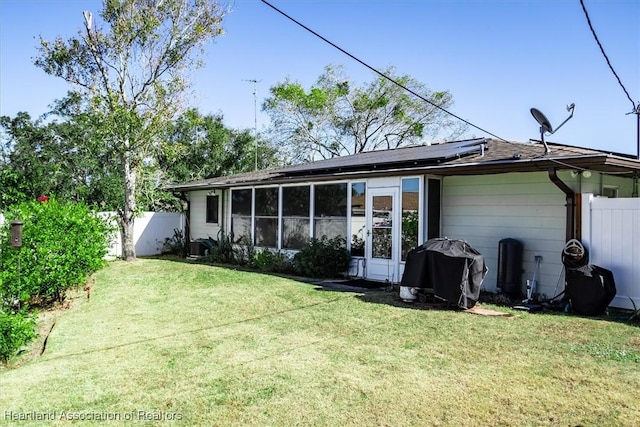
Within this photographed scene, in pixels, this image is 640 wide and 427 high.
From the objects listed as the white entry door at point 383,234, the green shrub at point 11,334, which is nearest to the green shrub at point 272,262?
the white entry door at point 383,234

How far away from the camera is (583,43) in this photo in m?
7.95

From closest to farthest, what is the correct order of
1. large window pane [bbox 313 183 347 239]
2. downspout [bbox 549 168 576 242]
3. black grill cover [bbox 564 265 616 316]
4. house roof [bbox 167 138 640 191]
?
1. black grill cover [bbox 564 265 616 316]
2. house roof [bbox 167 138 640 191]
3. downspout [bbox 549 168 576 242]
4. large window pane [bbox 313 183 347 239]

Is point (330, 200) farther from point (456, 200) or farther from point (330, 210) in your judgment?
point (456, 200)

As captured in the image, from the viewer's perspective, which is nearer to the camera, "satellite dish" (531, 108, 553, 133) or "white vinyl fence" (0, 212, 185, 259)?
"satellite dish" (531, 108, 553, 133)

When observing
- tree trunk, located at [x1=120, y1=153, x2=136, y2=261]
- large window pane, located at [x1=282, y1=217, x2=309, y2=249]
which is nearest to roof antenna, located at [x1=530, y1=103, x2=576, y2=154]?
large window pane, located at [x1=282, y1=217, x2=309, y2=249]

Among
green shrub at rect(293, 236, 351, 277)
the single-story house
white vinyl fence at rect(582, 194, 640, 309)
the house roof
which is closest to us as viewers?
white vinyl fence at rect(582, 194, 640, 309)

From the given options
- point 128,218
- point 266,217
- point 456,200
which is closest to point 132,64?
point 128,218

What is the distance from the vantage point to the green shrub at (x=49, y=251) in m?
6.71

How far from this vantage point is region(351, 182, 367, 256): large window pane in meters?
10.3

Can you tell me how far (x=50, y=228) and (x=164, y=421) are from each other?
5301 millimetres

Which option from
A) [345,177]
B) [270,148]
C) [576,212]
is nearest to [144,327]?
[345,177]

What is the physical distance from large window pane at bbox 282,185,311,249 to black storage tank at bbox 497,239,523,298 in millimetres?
5047

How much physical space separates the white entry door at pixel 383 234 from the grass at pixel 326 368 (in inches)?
86.3

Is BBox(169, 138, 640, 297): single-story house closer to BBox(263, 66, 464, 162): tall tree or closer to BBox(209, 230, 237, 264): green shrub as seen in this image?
BBox(209, 230, 237, 264): green shrub
